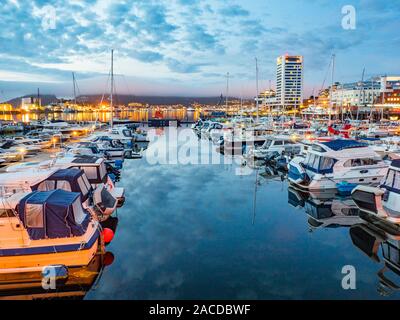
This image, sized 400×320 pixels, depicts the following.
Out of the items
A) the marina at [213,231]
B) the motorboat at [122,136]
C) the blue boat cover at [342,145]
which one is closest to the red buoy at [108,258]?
the marina at [213,231]

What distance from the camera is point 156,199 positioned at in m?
17.9

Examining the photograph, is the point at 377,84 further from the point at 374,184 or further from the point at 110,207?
the point at 110,207

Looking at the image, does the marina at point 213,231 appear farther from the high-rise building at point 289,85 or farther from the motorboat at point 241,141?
the high-rise building at point 289,85

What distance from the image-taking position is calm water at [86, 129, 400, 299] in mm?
9359

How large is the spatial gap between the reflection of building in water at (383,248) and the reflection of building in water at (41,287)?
27.4 feet

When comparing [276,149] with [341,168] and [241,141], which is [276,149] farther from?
[341,168]

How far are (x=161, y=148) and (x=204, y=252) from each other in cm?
2760

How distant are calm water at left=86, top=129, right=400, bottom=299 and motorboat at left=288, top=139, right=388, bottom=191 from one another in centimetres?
163

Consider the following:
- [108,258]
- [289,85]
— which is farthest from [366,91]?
[108,258]

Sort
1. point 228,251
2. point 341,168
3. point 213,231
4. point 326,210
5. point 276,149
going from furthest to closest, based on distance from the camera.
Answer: point 276,149, point 341,168, point 326,210, point 213,231, point 228,251

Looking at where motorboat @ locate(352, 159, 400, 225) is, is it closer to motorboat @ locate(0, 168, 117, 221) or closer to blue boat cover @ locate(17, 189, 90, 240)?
motorboat @ locate(0, 168, 117, 221)

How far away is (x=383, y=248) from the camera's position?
39.8 ft

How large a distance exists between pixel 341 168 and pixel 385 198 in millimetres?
5455
